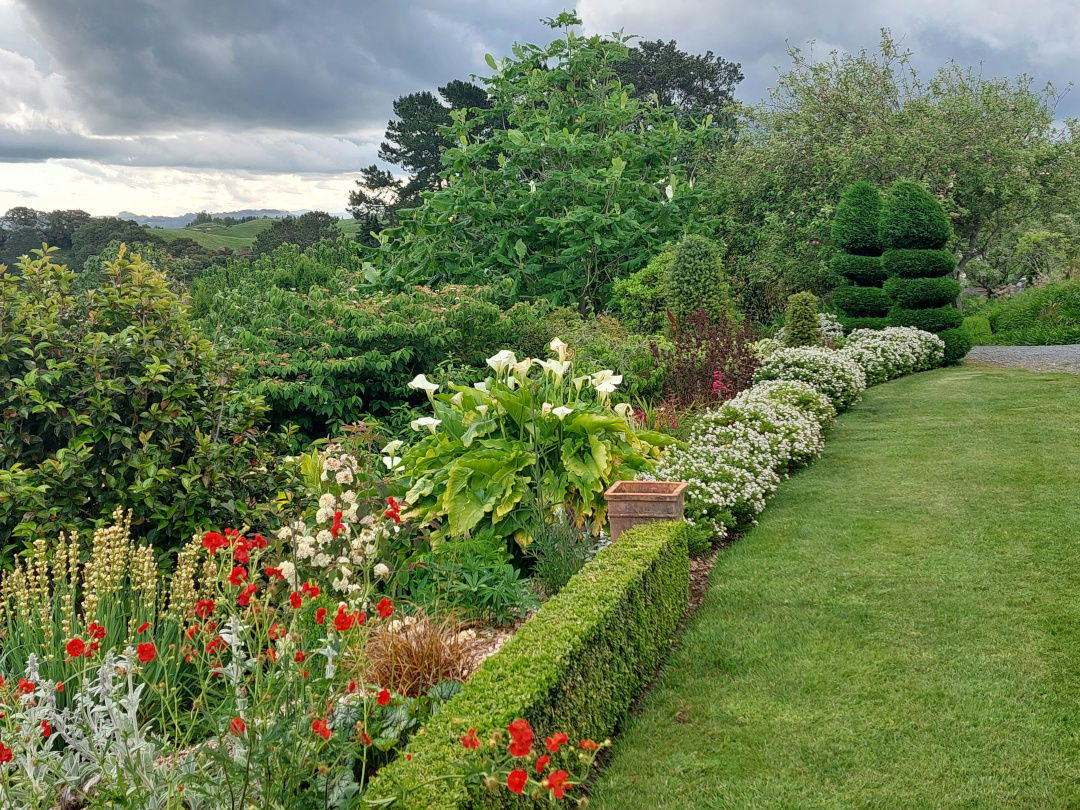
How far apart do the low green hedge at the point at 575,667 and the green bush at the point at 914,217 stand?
11225 mm

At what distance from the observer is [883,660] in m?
3.72

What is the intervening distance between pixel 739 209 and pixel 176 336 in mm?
14917

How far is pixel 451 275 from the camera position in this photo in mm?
14062

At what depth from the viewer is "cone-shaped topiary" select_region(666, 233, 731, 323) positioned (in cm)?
1161

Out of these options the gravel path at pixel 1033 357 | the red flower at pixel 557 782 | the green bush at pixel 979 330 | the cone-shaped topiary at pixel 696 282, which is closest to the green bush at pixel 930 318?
the gravel path at pixel 1033 357

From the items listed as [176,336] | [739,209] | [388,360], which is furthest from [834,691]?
[739,209]

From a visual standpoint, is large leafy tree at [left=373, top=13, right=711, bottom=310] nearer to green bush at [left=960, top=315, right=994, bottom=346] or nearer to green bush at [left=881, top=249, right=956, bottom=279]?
green bush at [left=881, top=249, right=956, bottom=279]

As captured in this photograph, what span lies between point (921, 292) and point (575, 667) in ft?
41.6

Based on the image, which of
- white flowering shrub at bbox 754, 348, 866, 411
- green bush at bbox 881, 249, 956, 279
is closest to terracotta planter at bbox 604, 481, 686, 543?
white flowering shrub at bbox 754, 348, 866, 411

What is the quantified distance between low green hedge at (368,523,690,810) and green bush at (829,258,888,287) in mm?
11412

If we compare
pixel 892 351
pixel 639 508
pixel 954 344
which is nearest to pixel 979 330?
pixel 954 344

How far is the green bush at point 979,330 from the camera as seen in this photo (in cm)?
1725

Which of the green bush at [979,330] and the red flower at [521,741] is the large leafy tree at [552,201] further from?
the red flower at [521,741]

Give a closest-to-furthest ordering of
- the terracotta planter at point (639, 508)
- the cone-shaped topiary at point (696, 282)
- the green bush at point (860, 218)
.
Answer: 1. the terracotta planter at point (639, 508)
2. the cone-shaped topiary at point (696, 282)
3. the green bush at point (860, 218)
